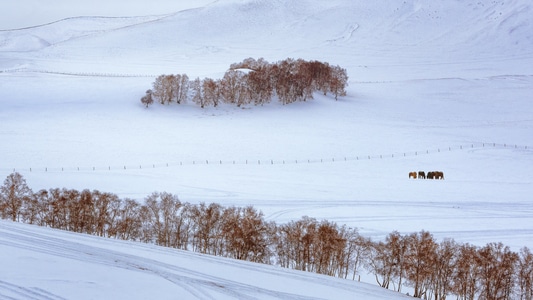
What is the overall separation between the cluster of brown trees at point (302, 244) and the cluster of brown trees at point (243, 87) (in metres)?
48.6

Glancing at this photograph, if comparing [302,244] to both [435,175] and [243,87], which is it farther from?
[243,87]

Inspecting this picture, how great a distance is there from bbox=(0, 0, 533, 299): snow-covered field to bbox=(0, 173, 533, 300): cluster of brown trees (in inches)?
168

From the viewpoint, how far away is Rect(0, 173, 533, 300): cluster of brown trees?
26.5m

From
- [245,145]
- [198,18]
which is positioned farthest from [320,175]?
[198,18]

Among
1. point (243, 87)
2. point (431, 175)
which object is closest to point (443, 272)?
point (431, 175)

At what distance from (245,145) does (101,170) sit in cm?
1739

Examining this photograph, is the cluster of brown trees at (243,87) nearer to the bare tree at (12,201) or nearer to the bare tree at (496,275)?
the bare tree at (12,201)

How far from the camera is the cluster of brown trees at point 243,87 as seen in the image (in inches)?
3324

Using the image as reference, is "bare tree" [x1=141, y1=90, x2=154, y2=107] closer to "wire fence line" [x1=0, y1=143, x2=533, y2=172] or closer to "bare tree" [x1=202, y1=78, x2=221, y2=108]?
"bare tree" [x1=202, y1=78, x2=221, y2=108]

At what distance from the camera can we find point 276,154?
59.0 metres

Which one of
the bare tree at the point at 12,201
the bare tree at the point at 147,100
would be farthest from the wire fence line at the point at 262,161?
the bare tree at the point at 147,100

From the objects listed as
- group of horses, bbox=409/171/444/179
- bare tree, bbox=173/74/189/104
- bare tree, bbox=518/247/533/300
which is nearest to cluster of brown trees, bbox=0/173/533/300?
bare tree, bbox=518/247/533/300

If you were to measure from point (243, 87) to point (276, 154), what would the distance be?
2797 centimetres

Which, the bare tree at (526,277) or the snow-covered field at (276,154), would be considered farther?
the bare tree at (526,277)
